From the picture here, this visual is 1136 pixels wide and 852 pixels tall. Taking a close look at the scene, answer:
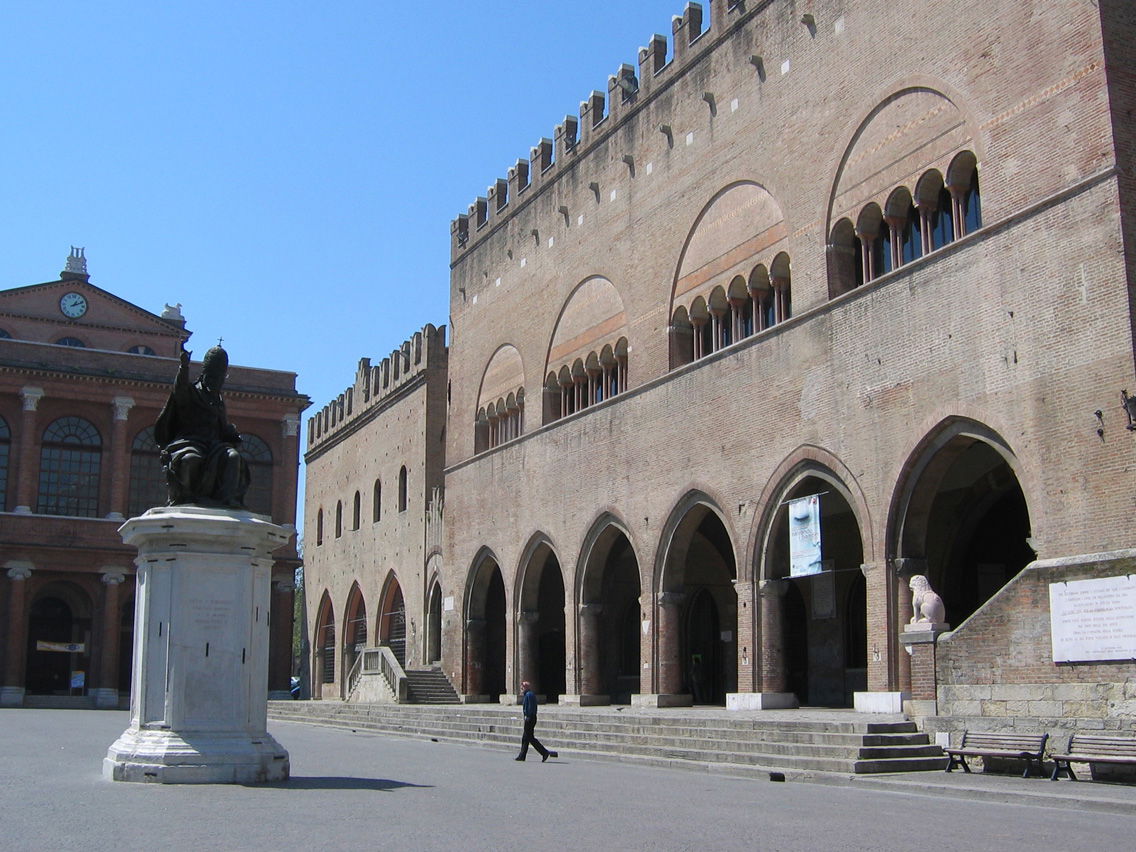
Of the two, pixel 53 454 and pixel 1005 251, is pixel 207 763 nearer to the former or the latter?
pixel 1005 251

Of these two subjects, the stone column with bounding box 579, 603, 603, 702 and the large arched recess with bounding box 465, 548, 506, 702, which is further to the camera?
the large arched recess with bounding box 465, 548, 506, 702

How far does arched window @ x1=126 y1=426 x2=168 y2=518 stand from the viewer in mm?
43312

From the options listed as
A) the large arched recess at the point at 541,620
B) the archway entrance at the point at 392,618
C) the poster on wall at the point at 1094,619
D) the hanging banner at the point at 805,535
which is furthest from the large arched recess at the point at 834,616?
the archway entrance at the point at 392,618

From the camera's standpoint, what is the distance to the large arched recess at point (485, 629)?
32250mm

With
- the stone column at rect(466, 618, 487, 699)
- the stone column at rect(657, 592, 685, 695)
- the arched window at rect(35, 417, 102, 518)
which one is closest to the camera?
the stone column at rect(657, 592, 685, 695)

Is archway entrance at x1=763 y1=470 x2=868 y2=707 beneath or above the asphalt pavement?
above

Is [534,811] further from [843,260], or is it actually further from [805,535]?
[843,260]

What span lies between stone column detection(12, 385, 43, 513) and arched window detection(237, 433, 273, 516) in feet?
23.3

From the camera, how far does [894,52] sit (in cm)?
1916

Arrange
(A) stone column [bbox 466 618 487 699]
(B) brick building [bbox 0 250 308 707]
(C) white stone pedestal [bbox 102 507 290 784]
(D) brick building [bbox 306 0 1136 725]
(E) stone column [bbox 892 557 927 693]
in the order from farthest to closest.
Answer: (B) brick building [bbox 0 250 308 707] → (A) stone column [bbox 466 618 487 699] → (E) stone column [bbox 892 557 927 693] → (D) brick building [bbox 306 0 1136 725] → (C) white stone pedestal [bbox 102 507 290 784]

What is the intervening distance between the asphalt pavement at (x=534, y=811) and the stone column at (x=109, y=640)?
26.6 metres

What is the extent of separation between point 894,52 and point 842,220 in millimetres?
2655

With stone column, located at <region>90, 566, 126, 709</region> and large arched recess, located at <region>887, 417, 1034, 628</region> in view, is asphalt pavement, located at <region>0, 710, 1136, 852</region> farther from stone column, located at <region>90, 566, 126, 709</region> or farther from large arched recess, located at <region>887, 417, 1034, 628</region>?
stone column, located at <region>90, 566, 126, 709</region>

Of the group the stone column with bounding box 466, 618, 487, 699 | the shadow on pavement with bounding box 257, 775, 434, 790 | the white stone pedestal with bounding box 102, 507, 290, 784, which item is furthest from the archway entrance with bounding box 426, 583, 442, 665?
the white stone pedestal with bounding box 102, 507, 290, 784
